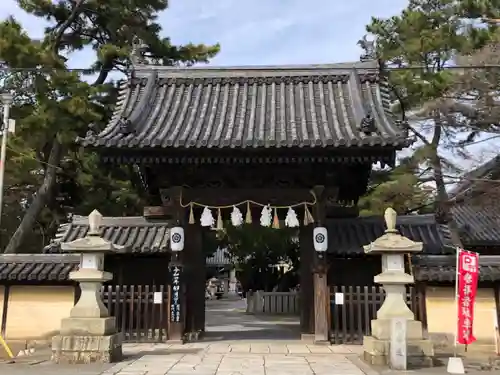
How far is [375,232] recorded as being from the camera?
45.3 ft

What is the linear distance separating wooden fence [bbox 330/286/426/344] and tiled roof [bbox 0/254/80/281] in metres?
6.45

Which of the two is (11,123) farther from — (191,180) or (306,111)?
(306,111)

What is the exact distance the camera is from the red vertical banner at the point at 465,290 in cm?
930

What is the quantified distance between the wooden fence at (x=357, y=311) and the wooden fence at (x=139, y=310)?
4082 mm

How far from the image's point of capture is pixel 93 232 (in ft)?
33.7

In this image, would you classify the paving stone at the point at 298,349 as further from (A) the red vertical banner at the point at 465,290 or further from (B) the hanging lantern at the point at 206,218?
(B) the hanging lantern at the point at 206,218

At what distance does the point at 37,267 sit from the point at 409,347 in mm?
8755

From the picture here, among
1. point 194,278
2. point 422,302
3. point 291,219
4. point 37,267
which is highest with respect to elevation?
point 291,219

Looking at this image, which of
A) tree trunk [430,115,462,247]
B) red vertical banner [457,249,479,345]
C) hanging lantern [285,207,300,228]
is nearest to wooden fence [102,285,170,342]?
hanging lantern [285,207,300,228]

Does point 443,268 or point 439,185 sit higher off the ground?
point 439,185

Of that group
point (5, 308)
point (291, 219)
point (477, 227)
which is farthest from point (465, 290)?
point (477, 227)

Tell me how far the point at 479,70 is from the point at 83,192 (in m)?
15.7

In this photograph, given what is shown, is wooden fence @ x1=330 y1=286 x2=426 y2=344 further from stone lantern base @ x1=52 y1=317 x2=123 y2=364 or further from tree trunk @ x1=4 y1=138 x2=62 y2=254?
tree trunk @ x1=4 y1=138 x2=62 y2=254

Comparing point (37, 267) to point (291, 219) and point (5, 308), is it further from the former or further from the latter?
point (291, 219)
